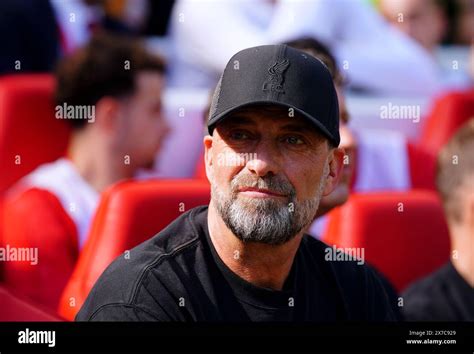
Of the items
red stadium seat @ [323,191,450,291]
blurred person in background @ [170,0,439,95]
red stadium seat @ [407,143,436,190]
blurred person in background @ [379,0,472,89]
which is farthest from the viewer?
blurred person in background @ [379,0,472,89]

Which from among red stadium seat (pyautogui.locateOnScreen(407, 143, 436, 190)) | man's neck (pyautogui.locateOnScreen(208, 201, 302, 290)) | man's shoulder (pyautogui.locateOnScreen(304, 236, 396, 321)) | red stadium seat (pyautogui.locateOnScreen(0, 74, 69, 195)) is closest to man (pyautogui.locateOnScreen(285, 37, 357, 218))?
man's shoulder (pyautogui.locateOnScreen(304, 236, 396, 321))

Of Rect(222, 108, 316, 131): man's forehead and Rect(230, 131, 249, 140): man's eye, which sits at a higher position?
Rect(222, 108, 316, 131): man's forehead

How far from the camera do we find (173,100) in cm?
306

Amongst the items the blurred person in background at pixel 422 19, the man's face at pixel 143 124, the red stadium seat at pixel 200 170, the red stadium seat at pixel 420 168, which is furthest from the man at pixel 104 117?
the blurred person in background at pixel 422 19

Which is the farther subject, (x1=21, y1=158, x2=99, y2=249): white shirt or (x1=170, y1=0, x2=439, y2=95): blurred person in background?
(x1=170, y1=0, x2=439, y2=95): blurred person in background

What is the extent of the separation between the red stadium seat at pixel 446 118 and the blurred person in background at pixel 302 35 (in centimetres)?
20

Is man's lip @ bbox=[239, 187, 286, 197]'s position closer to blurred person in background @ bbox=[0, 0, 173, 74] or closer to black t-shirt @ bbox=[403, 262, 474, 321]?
black t-shirt @ bbox=[403, 262, 474, 321]

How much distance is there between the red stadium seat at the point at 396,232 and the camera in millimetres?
2453

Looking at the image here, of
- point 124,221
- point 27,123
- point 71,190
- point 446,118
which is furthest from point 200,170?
point 446,118

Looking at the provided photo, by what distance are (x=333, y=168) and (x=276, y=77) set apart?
26cm

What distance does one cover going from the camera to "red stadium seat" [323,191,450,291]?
2453mm

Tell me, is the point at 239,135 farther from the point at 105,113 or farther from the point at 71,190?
the point at 105,113

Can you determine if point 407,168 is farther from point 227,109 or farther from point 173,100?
point 227,109

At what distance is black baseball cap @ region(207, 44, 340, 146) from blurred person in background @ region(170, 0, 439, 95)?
1349mm
